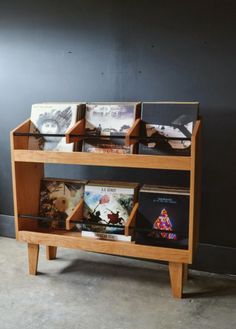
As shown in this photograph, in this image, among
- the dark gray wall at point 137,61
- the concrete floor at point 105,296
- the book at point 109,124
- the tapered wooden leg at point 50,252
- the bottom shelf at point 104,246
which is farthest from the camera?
the tapered wooden leg at point 50,252

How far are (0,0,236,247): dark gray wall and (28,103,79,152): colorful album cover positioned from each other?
0.35 m

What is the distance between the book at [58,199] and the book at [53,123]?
0.24 meters

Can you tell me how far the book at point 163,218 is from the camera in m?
1.74

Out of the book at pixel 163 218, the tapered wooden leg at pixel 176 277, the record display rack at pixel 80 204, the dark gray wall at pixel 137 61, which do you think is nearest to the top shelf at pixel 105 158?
the record display rack at pixel 80 204

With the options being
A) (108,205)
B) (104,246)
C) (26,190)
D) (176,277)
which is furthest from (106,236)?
(26,190)

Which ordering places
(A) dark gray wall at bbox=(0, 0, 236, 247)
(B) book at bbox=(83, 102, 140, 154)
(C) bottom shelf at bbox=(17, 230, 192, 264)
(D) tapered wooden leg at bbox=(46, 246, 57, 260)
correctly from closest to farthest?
(C) bottom shelf at bbox=(17, 230, 192, 264)
(B) book at bbox=(83, 102, 140, 154)
(A) dark gray wall at bbox=(0, 0, 236, 247)
(D) tapered wooden leg at bbox=(46, 246, 57, 260)

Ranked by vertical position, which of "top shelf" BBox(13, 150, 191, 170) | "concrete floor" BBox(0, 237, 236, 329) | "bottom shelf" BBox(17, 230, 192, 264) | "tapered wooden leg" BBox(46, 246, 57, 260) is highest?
"top shelf" BBox(13, 150, 191, 170)

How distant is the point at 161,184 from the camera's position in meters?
2.12

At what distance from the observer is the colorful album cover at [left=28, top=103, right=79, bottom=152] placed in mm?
1888

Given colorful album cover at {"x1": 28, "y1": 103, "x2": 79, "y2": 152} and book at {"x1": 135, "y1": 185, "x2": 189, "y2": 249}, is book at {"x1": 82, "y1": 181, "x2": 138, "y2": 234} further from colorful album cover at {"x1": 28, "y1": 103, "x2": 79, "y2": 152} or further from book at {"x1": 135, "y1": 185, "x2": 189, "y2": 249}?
colorful album cover at {"x1": 28, "y1": 103, "x2": 79, "y2": 152}

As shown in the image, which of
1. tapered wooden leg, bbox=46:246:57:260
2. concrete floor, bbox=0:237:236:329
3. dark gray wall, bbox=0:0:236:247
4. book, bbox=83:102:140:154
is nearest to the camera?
concrete floor, bbox=0:237:236:329

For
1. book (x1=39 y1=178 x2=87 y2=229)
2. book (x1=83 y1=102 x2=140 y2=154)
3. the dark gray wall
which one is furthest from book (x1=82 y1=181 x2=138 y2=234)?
the dark gray wall

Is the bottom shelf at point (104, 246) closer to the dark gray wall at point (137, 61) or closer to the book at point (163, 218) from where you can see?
the book at point (163, 218)

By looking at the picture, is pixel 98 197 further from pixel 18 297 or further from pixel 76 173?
pixel 18 297
